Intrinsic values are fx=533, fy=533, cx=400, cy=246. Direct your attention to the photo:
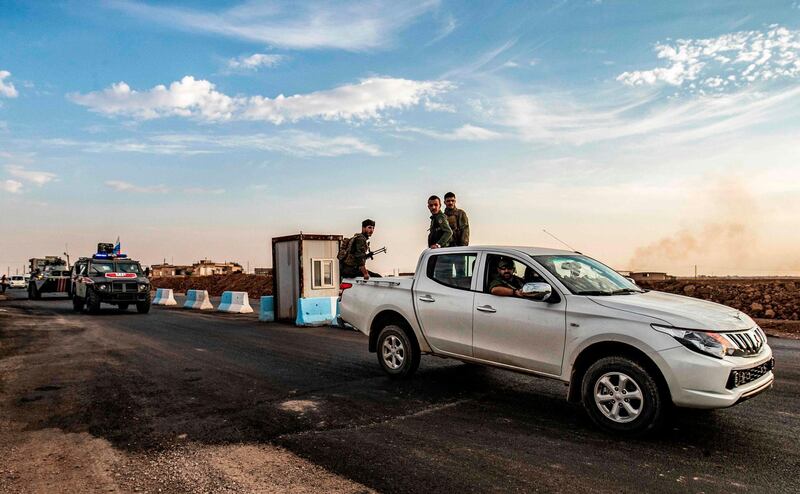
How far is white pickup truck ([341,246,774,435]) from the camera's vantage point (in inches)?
184

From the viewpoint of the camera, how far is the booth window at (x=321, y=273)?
15.7m

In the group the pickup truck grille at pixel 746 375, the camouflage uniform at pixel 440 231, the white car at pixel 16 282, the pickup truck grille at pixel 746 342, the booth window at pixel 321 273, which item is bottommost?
the white car at pixel 16 282

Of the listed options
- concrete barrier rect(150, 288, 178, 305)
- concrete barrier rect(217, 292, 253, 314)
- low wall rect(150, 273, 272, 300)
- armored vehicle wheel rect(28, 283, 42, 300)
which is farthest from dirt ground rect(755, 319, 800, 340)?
armored vehicle wheel rect(28, 283, 42, 300)

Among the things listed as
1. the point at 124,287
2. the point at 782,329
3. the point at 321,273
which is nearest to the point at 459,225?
the point at 321,273

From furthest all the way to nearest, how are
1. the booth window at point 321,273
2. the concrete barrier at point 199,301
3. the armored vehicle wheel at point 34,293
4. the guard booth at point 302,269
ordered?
the armored vehicle wheel at point 34,293, the concrete barrier at point 199,301, the booth window at point 321,273, the guard booth at point 302,269

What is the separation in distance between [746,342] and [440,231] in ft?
18.7

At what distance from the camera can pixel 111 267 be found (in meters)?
20.4

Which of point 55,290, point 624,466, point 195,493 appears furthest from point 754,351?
point 55,290

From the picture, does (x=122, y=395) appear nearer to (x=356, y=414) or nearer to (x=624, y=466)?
(x=356, y=414)

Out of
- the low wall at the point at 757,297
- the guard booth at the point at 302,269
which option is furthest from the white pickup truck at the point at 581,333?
the low wall at the point at 757,297

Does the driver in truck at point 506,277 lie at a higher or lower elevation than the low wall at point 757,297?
higher

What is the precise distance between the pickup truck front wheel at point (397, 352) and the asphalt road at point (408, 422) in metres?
0.23

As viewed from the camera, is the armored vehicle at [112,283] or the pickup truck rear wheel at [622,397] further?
the armored vehicle at [112,283]

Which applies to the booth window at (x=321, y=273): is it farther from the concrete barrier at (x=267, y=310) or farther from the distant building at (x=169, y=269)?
the distant building at (x=169, y=269)
